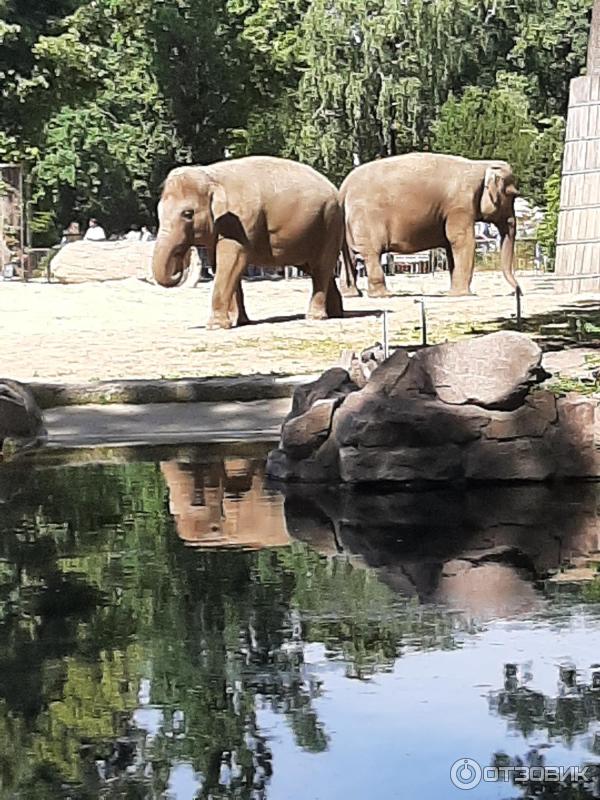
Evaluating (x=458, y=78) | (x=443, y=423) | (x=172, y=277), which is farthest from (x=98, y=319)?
(x=458, y=78)

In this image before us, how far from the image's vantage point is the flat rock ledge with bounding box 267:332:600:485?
8.55 meters

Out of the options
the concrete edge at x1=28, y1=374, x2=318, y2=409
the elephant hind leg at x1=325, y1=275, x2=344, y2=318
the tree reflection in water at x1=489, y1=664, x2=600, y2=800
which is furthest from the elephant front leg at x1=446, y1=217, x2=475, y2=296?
the tree reflection in water at x1=489, y1=664, x2=600, y2=800

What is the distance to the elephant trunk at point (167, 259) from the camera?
64.0 ft

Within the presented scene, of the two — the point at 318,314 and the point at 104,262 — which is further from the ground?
the point at 318,314

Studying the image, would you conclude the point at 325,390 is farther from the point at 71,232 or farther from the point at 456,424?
the point at 71,232

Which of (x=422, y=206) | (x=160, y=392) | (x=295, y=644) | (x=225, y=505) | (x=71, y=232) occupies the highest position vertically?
(x=295, y=644)

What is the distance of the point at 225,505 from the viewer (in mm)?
8438

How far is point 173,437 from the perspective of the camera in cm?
1134

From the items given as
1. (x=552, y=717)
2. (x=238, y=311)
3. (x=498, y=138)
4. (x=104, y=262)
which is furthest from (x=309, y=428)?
(x=498, y=138)

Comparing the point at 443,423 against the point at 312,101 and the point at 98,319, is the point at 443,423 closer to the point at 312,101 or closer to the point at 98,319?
the point at 98,319

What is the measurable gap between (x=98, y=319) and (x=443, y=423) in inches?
545

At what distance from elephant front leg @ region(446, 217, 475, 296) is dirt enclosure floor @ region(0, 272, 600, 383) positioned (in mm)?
331

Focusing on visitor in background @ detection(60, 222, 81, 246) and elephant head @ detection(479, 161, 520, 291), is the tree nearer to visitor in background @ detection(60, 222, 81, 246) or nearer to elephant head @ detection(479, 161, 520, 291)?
visitor in background @ detection(60, 222, 81, 246)

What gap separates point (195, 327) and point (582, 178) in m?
5.56
